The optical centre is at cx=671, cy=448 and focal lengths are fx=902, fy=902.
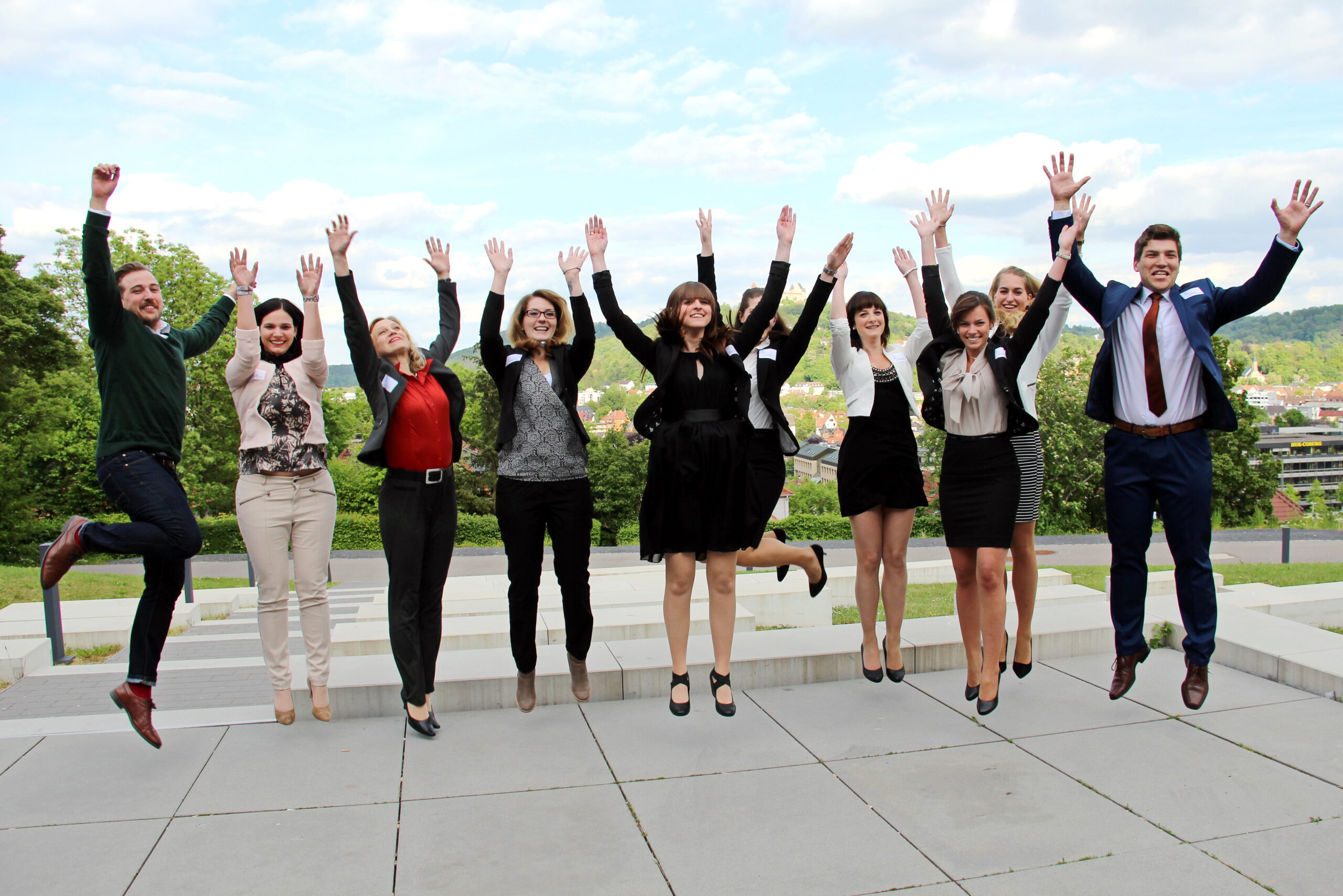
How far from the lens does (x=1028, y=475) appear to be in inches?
187

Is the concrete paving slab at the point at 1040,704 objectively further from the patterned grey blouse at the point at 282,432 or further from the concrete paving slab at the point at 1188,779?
the patterned grey blouse at the point at 282,432

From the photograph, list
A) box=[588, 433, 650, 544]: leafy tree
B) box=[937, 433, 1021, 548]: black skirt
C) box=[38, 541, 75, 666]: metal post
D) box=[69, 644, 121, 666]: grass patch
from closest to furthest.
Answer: box=[937, 433, 1021, 548]: black skirt < box=[38, 541, 75, 666]: metal post < box=[69, 644, 121, 666]: grass patch < box=[588, 433, 650, 544]: leafy tree

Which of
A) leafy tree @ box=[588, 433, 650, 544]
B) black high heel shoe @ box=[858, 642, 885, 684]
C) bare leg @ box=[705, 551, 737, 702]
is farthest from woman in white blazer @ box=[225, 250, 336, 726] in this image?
leafy tree @ box=[588, 433, 650, 544]

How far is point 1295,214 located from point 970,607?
90.1 inches

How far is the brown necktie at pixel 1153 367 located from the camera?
416cm

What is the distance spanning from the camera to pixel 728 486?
437 cm

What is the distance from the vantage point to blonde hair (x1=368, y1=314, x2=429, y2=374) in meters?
4.53

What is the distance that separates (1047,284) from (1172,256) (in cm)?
58

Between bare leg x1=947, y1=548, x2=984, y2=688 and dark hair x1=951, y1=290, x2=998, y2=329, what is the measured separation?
3.85 ft

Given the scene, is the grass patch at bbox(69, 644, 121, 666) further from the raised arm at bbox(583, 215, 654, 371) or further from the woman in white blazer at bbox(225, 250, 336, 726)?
the raised arm at bbox(583, 215, 654, 371)

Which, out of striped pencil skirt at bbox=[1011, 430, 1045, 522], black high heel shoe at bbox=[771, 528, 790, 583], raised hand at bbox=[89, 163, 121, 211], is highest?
raised hand at bbox=[89, 163, 121, 211]

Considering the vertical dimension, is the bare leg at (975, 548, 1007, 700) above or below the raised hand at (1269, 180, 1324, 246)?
below

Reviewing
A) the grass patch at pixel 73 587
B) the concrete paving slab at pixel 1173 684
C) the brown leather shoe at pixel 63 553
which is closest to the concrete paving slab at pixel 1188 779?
the concrete paving slab at pixel 1173 684

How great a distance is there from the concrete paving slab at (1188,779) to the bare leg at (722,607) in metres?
1.43
